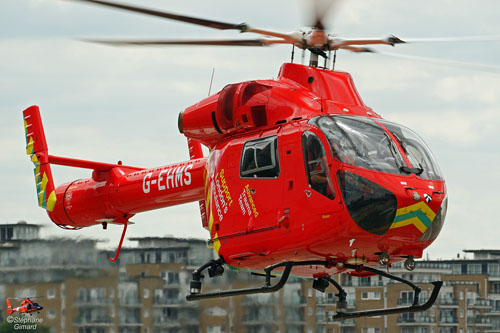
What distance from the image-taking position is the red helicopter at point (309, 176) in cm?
1164

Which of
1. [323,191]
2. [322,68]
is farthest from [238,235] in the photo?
[322,68]

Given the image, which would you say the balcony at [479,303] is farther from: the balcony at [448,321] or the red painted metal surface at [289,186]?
the red painted metal surface at [289,186]

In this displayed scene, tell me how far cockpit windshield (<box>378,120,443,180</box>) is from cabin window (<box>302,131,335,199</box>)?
3.03 feet

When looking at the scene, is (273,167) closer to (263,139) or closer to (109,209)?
(263,139)

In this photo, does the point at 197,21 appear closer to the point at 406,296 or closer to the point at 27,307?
the point at 27,307

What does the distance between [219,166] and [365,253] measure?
2154 millimetres

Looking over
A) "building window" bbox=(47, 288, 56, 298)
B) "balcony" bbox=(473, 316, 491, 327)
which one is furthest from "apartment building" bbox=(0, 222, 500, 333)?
"balcony" bbox=(473, 316, 491, 327)

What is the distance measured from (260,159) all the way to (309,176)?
0.84m

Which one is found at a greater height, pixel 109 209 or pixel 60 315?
pixel 109 209

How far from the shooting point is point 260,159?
12.5 m

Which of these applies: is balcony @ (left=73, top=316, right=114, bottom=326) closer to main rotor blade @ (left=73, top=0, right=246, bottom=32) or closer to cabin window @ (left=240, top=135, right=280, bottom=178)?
cabin window @ (left=240, top=135, right=280, bottom=178)

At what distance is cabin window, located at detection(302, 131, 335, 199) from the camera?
11719 millimetres

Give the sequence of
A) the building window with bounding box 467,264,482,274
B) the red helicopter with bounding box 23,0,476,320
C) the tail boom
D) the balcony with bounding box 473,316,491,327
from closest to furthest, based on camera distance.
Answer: the red helicopter with bounding box 23,0,476,320 < the tail boom < the balcony with bounding box 473,316,491,327 < the building window with bounding box 467,264,482,274

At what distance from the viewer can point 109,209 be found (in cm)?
1562
